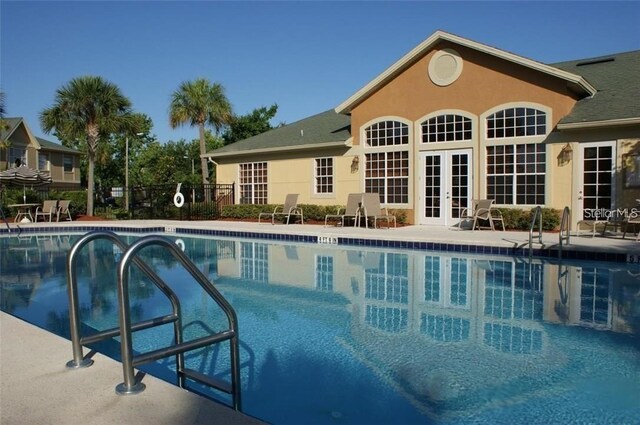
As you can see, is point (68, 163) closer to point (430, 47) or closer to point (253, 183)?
point (253, 183)

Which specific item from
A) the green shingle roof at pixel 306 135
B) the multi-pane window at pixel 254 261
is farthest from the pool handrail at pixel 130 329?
the green shingle roof at pixel 306 135

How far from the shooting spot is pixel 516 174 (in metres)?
15.1

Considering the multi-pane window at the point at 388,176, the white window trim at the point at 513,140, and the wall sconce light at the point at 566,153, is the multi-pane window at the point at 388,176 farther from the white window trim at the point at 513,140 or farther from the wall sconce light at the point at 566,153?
the wall sconce light at the point at 566,153

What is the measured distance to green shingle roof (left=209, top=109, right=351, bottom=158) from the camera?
19.0m

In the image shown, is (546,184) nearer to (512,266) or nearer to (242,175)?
(512,266)

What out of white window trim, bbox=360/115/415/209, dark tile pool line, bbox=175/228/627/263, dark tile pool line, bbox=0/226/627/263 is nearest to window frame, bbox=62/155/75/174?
dark tile pool line, bbox=0/226/627/263

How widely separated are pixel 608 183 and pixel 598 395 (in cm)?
1162

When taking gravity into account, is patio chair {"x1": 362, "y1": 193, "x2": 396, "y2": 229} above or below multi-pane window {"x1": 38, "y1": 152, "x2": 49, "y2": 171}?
below

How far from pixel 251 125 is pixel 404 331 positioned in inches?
1472

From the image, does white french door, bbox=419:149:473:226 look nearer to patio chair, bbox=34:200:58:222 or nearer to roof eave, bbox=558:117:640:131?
roof eave, bbox=558:117:640:131

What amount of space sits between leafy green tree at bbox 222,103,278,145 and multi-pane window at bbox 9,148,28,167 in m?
14.6

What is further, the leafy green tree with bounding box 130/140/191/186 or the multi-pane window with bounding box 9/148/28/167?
the leafy green tree with bounding box 130/140/191/186

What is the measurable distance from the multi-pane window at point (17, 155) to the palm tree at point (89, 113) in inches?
470

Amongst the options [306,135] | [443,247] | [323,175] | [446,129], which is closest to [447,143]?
[446,129]
